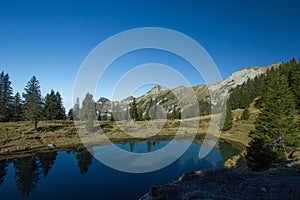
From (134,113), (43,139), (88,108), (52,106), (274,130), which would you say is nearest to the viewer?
(274,130)

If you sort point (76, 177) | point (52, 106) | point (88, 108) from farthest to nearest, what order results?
point (52, 106), point (88, 108), point (76, 177)

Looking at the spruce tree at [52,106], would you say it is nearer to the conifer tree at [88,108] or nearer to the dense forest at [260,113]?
the dense forest at [260,113]

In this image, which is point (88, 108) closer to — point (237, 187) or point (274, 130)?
point (274, 130)

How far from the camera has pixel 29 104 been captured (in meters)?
57.3

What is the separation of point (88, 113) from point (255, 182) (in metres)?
58.3

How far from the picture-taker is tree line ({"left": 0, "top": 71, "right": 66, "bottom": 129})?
57969 millimetres

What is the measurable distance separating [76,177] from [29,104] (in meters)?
→ 36.8

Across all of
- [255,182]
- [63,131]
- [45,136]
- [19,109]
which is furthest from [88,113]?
[255,182]

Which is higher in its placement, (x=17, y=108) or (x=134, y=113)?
(x=17, y=108)

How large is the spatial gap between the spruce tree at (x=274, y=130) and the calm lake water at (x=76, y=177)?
37.1 ft

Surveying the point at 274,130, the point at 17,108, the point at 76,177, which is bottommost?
the point at 76,177

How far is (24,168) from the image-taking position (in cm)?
3400

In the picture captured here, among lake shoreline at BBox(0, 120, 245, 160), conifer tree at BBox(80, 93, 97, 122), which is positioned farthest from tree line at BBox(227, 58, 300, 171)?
conifer tree at BBox(80, 93, 97, 122)

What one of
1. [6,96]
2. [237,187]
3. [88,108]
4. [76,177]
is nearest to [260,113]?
[237,187]
